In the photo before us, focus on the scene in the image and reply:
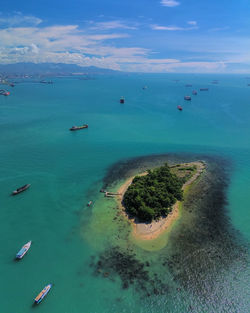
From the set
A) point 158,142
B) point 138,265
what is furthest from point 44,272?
point 158,142

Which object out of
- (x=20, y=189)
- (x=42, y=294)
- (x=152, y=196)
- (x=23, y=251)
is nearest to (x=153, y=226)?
(x=152, y=196)

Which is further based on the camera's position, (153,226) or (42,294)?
(153,226)

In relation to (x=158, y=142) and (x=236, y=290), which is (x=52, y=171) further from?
(x=236, y=290)

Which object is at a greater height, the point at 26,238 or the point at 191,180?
the point at 191,180

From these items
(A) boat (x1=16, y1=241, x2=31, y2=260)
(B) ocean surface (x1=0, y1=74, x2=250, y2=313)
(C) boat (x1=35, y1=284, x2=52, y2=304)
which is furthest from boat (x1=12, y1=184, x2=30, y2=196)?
(C) boat (x1=35, y1=284, x2=52, y2=304)

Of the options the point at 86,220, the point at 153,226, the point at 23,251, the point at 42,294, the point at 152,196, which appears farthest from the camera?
the point at 152,196

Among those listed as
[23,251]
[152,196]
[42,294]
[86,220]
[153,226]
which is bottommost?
[42,294]

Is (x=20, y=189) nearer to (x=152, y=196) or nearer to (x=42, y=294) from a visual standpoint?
(x=42, y=294)

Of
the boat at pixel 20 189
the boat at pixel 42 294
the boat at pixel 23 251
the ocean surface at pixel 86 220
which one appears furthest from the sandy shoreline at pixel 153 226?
the boat at pixel 20 189

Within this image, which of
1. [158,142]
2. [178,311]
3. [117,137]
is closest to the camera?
[178,311]
